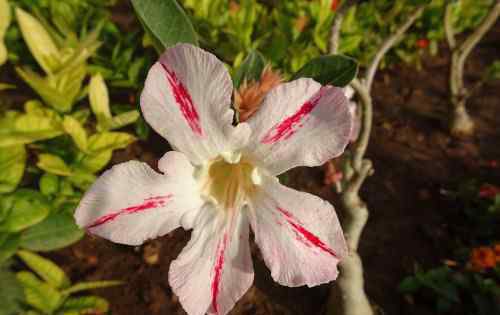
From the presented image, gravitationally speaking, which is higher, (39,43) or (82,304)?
(39,43)

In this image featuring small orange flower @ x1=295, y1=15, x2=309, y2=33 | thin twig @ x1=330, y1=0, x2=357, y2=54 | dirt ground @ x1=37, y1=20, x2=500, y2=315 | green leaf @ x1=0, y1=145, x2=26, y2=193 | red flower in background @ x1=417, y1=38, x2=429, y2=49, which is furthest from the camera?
red flower in background @ x1=417, y1=38, x2=429, y2=49

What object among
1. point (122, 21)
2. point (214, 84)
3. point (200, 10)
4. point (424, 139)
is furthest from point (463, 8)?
point (214, 84)

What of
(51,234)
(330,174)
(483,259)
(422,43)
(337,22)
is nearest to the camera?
(337,22)

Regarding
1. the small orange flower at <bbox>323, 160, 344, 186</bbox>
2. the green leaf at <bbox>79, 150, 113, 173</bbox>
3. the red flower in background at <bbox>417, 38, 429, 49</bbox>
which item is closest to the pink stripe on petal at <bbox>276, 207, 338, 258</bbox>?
the green leaf at <bbox>79, 150, 113, 173</bbox>

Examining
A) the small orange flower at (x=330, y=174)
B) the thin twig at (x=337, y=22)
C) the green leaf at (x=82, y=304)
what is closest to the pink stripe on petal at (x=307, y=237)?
the thin twig at (x=337, y=22)

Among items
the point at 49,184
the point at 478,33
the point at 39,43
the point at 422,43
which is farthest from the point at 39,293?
the point at 422,43

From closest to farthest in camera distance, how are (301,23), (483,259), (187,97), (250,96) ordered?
(187,97)
(250,96)
(483,259)
(301,23)

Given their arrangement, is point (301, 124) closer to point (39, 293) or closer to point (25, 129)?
point (25, 129)

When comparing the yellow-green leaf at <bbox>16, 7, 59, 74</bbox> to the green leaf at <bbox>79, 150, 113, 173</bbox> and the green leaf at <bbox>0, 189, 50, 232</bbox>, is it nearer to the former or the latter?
the green leaf at <bbox>79, 150, 113, 173</bbox>
